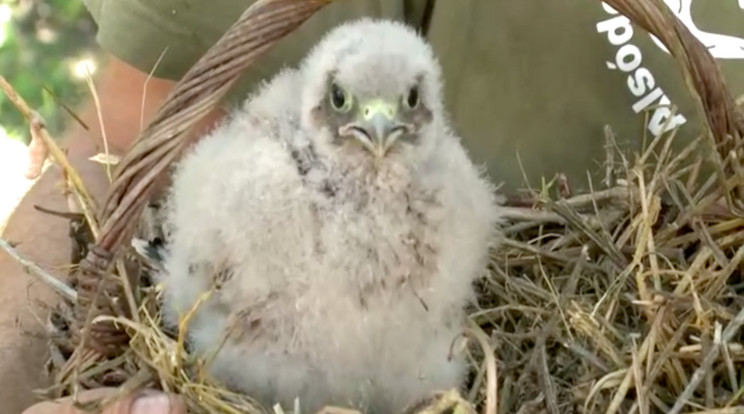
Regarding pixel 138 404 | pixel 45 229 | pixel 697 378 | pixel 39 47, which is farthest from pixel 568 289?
pixel 39 47

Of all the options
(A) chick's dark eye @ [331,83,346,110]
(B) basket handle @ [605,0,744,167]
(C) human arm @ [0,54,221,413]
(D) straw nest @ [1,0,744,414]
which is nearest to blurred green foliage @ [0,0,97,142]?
(C) human arm @ [0,54,221,413]

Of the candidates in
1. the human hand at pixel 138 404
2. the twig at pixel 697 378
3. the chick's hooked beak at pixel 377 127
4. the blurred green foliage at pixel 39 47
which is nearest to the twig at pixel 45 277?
the human hand at pixel 138 404

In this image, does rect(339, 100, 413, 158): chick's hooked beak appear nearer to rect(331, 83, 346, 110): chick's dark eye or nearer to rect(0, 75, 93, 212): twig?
rect(331, 83, 346, 110): chick's dark eye

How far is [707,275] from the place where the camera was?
3.56 feet

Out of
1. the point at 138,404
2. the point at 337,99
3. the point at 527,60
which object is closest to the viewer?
the point at 138,404

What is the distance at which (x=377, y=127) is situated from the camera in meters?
1.02

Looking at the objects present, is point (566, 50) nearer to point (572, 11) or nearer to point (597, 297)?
point (572, 11)

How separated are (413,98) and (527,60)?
0.38 meters

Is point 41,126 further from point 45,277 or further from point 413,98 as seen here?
point 413,98

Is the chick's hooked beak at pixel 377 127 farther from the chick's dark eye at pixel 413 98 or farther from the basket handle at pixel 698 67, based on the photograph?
the basket handle at pixel 698 67

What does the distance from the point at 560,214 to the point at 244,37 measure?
0.45m

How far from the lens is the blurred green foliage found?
2.77m

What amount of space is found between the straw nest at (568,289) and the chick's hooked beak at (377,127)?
5.2 inches

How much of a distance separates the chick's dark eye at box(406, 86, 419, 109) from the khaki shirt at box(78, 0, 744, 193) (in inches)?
14.0
